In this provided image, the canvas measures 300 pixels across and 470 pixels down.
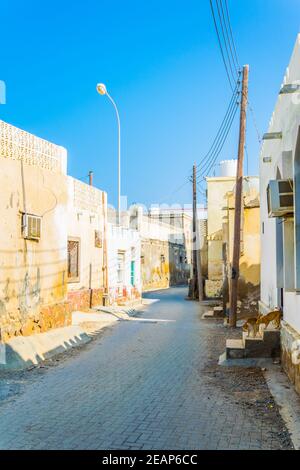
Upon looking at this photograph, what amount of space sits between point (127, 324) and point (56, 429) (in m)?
9.22

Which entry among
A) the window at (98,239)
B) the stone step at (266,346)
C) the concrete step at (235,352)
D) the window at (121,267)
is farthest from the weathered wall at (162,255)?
the stone step at (266,346)

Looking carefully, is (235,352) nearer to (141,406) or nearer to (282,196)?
(141,406)

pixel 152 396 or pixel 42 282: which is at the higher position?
pixel 42 282

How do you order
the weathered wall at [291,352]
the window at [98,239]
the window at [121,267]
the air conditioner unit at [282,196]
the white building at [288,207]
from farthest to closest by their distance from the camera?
the window at [121,267]
the window at [98,239]
the air conditioner unit at [282,196]
the white building at [288,207]
the weathered wall at [291,352]

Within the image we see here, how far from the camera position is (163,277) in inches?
1431

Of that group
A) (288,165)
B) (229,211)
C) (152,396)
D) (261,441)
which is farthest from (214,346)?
(229,211)

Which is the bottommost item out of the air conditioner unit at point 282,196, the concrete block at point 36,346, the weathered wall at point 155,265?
the concrete block at point 36,346

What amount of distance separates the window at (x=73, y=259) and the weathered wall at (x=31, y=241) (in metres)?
3.93

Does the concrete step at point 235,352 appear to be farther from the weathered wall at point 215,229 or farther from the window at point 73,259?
the weathered wall at point 215,229

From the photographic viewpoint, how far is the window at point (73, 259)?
15.0m

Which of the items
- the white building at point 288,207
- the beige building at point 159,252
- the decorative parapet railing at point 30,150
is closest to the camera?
the white building at point 288,207

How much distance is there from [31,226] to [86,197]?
297 inches

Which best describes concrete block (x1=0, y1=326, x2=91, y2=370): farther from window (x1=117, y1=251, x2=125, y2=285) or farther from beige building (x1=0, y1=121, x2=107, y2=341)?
window (x1=117, y1=251, x2=125, y2=285)

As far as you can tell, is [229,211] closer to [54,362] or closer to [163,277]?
[54,362]
